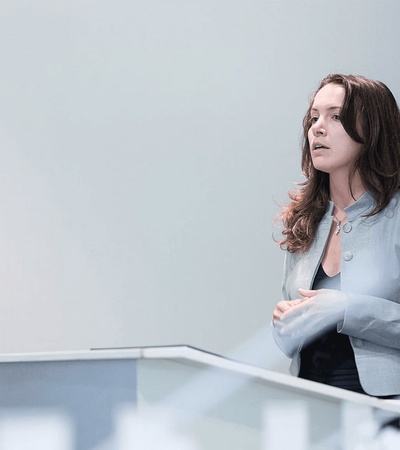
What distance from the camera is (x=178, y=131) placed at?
282cm

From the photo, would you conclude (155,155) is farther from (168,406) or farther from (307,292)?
(168,406)

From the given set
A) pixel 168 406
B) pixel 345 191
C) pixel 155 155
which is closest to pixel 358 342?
pixel 345 191

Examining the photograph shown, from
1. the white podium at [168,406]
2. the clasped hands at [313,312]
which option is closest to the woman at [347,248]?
the clasped hands at [313,312]

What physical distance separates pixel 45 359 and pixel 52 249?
1.82m

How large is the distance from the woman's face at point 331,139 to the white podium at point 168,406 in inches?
28.1

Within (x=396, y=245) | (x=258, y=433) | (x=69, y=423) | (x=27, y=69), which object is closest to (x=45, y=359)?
(x=69, y=423)

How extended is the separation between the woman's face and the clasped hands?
0.26 metres

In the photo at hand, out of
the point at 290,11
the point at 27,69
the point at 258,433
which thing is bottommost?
the point at 258,433

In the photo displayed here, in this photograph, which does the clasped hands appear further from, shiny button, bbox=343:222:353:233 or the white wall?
the white wall

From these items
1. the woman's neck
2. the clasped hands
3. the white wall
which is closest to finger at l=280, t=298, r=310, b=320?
the clasped hands

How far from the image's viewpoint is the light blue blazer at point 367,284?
4.88 ft

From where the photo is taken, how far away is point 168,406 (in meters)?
0.94

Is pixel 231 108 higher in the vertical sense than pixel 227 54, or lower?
lower

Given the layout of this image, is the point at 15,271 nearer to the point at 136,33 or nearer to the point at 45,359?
the point at 136,33
